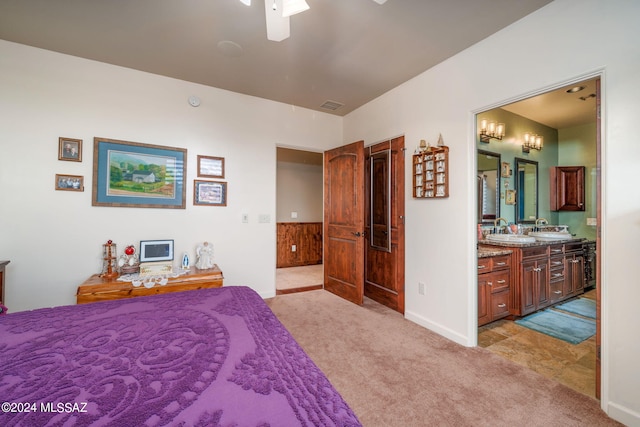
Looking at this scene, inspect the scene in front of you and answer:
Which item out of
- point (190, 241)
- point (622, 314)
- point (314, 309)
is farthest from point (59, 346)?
point (622, 314)

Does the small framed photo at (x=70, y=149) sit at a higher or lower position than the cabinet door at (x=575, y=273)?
higher

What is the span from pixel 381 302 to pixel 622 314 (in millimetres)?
2282

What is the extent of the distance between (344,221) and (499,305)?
81.2 inches

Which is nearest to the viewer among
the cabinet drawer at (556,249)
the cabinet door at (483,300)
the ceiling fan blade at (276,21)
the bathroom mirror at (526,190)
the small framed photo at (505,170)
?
the ceiling fan blade at (276,21)

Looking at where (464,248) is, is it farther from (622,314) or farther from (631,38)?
(631,38)

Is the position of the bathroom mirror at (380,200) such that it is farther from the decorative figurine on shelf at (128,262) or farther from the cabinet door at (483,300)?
the decorative figurine on shelf at (128,262)

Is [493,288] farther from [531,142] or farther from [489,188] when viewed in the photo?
[531,142]

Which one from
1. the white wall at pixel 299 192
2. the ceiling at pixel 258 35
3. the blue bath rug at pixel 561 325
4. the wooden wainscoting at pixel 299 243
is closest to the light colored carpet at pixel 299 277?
the wooden wainscoting at pixel 299 243

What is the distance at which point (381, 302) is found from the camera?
355cm

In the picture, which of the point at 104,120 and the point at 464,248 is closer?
the point at 464,248

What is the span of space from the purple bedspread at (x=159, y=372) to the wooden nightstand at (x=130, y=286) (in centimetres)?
100

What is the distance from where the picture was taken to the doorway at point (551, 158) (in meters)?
2.39

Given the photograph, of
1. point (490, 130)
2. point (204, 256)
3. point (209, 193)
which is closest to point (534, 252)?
point (490, 130)

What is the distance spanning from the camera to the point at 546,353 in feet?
7.61
